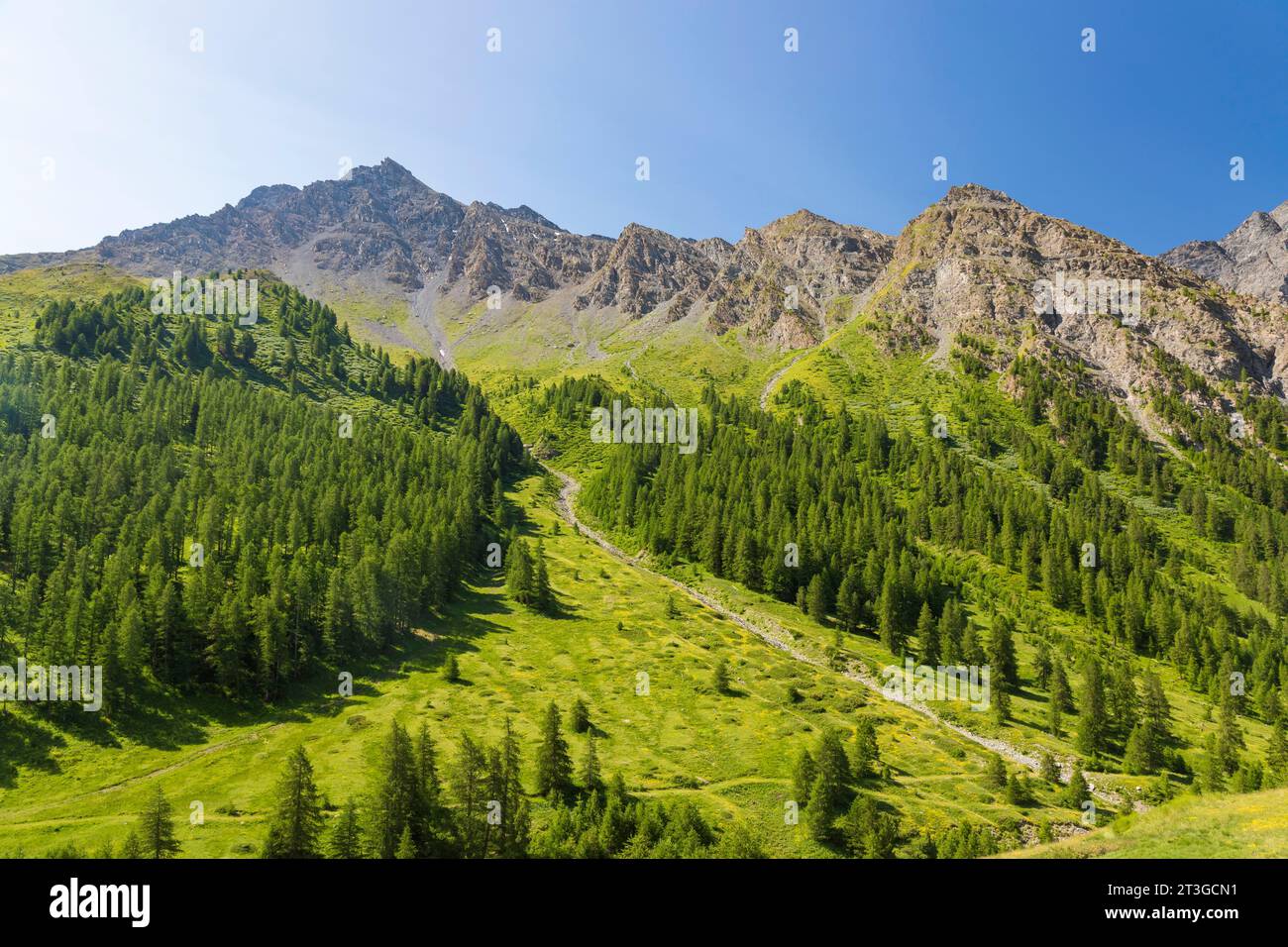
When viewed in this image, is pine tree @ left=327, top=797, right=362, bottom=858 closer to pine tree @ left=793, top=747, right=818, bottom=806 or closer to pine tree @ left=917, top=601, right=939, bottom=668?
pine tree @ left=793, top=747, right=818, bottom=806

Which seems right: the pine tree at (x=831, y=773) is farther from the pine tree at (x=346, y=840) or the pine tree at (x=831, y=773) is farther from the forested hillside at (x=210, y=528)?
the forested hillside at (x=210, y=528)

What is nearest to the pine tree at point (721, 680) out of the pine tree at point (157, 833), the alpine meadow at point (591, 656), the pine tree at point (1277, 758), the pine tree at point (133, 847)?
the alpine meadow at point (591, 656)

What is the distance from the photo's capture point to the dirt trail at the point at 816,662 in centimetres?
8181

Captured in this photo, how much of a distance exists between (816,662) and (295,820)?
284ft

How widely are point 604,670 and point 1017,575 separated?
4301 inches

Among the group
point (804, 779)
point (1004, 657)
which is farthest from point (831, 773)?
point (1004, 657)

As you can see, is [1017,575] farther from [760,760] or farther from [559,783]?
[559,783]

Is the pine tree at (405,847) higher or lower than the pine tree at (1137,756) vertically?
higher

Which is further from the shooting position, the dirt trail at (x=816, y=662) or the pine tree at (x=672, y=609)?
the pine tree at (x=672, y=609)

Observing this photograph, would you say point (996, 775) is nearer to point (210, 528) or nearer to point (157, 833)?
point (157, 833)

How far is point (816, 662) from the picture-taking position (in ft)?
366

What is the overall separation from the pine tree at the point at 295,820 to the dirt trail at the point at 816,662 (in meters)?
81.8

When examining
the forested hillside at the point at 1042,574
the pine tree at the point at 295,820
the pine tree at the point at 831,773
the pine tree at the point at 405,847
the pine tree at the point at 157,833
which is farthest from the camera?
the forested hillside at the point at 1042,574
